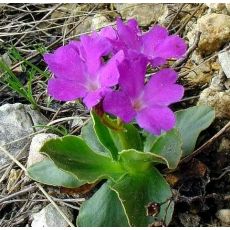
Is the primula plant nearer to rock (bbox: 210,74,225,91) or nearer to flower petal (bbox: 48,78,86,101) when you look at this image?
flower petal (bbox: 48,78,86,101)

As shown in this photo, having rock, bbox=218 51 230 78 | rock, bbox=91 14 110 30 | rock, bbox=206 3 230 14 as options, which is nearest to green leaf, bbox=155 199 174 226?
rock, bbox=218 51 230 78

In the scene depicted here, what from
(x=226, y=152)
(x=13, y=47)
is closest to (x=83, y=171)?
(x=226, y=152)

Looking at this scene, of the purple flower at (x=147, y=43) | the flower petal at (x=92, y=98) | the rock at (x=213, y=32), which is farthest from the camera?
the rock at (x=213, y=32)

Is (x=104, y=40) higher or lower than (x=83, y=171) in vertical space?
higher

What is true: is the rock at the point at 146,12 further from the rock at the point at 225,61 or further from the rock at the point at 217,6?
the rock at the point at 225,61

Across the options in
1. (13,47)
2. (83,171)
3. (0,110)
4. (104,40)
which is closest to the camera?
(104,40)

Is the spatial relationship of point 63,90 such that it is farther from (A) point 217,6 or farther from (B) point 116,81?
(A) point 217,6

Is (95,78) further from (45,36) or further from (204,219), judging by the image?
(45,36)

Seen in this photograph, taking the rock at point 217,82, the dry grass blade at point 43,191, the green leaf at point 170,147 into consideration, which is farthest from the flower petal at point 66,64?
the rock at point 217,82
